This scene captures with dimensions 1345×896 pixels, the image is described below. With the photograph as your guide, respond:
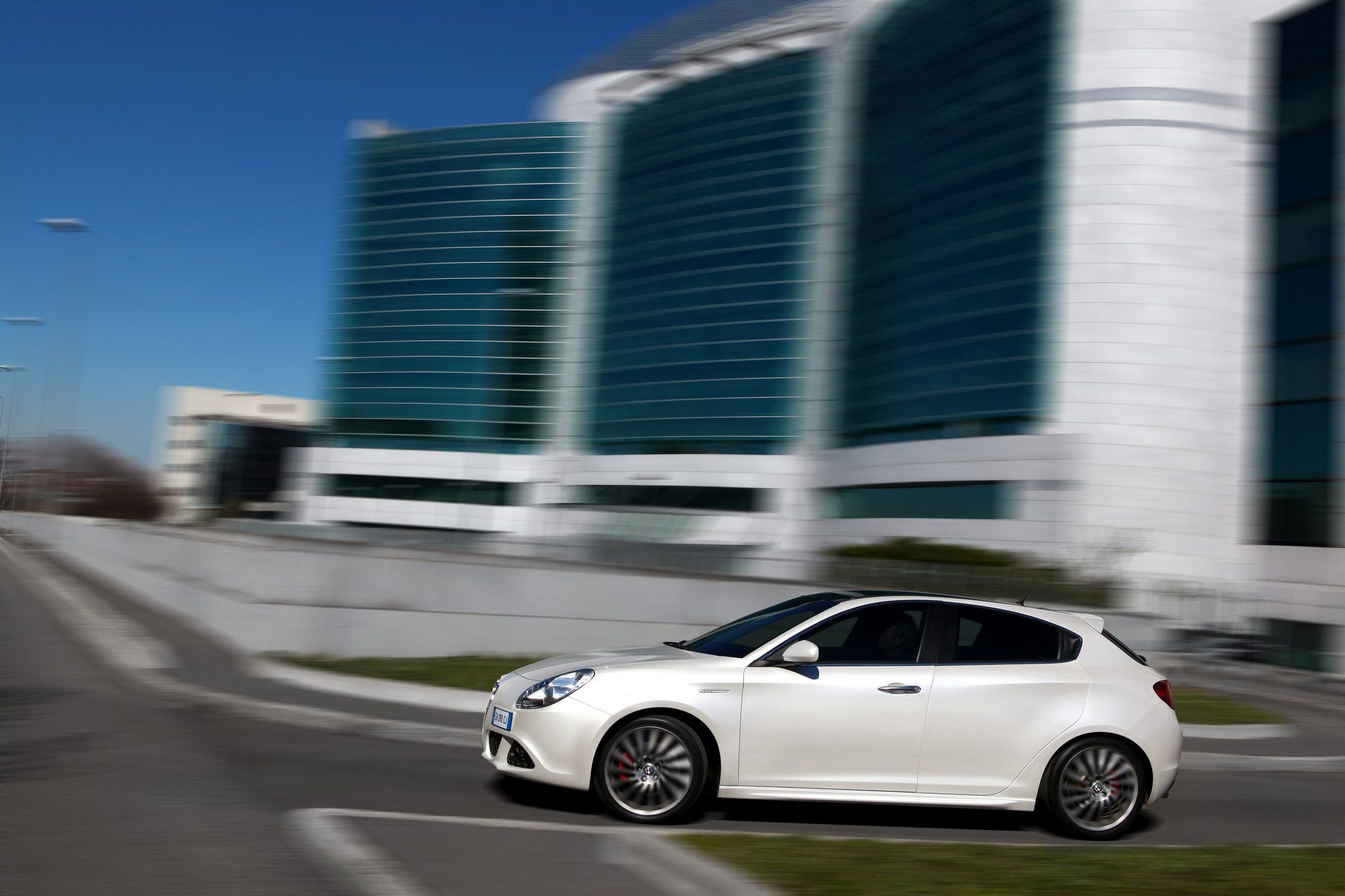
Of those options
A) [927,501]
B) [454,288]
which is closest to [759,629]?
[927,501]

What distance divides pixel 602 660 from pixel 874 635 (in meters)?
1.78

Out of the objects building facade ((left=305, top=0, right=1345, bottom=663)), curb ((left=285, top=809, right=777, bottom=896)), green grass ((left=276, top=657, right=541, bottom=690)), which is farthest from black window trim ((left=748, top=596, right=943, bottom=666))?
building facade ((left=305, top=0, right=1345, bottom=663))

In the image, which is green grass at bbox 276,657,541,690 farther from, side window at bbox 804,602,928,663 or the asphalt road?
side window at bbox 804,602,928,663

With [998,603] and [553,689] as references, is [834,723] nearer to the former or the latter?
[998,603]

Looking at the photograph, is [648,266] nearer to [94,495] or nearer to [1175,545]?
[94,495]

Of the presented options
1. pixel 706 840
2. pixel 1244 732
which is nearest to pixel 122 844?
pixel 706 840

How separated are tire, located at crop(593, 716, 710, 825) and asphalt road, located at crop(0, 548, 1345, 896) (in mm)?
230

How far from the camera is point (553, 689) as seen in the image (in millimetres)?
7250

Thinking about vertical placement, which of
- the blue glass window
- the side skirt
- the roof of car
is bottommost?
the side skirt

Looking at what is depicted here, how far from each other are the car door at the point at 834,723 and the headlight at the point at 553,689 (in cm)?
99

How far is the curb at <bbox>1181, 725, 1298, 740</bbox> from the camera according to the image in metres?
12.6

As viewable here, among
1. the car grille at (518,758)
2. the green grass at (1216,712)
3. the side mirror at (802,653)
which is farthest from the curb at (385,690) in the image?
the green grass at (1216,712)

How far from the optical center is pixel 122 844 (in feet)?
19.5

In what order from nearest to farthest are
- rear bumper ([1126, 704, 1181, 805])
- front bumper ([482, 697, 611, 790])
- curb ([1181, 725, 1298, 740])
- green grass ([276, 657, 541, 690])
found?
front bumper ([482, 697, 611, 790]) < rear bumper ([1126, 704, 1181, 805]) < green grass ([276, 657, 541, 690]) < curb ([1181, 725, 1298, 740])
